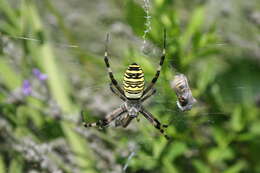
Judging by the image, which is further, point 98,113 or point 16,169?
point 98,113

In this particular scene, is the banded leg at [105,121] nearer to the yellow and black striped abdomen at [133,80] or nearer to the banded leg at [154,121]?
the banded leg at [154,121]

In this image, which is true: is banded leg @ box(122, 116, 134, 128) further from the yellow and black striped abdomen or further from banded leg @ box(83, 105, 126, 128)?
the yellow and black striped abdomen

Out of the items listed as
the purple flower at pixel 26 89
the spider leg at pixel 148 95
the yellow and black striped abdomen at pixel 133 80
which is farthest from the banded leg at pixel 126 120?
the purple flower at pixel 26 89

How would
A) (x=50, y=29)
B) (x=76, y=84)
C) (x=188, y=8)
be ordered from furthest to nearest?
(x=188, y=8) → (x=50, y=29) → (x=76, y=84)

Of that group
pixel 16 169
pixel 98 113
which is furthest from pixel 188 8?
pixel 16 169

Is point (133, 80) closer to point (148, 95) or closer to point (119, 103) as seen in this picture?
point (148, 95)

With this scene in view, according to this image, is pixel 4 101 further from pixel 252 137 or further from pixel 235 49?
pixel 235 49
